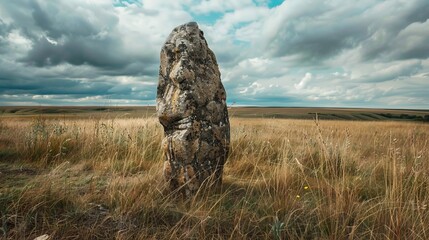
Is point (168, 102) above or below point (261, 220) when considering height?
above

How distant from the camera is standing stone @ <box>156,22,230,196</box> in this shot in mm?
4434

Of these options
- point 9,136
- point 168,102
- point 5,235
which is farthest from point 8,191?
point 9,136

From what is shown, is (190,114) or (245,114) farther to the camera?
(245,114)

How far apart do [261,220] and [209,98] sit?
188 cm

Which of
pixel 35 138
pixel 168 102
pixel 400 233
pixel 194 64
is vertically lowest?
pixel 400 233

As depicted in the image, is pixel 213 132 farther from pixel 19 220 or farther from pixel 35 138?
pixel 35 138

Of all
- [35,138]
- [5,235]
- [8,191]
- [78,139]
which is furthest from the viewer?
[78,139]

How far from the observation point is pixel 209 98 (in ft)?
15.4

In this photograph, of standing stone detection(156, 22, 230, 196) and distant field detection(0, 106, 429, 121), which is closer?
standing stone detection(156, 22, 230, 196)

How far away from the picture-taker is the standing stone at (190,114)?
14.5 feet

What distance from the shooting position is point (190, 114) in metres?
4.47

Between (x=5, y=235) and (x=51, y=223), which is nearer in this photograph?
(x=5, y=235)

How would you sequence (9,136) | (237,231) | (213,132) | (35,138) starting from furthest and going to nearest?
(9,136) → (35,138) → (213,132) → (237,231)

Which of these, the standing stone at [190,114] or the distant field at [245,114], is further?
the distant field at [245,114]
